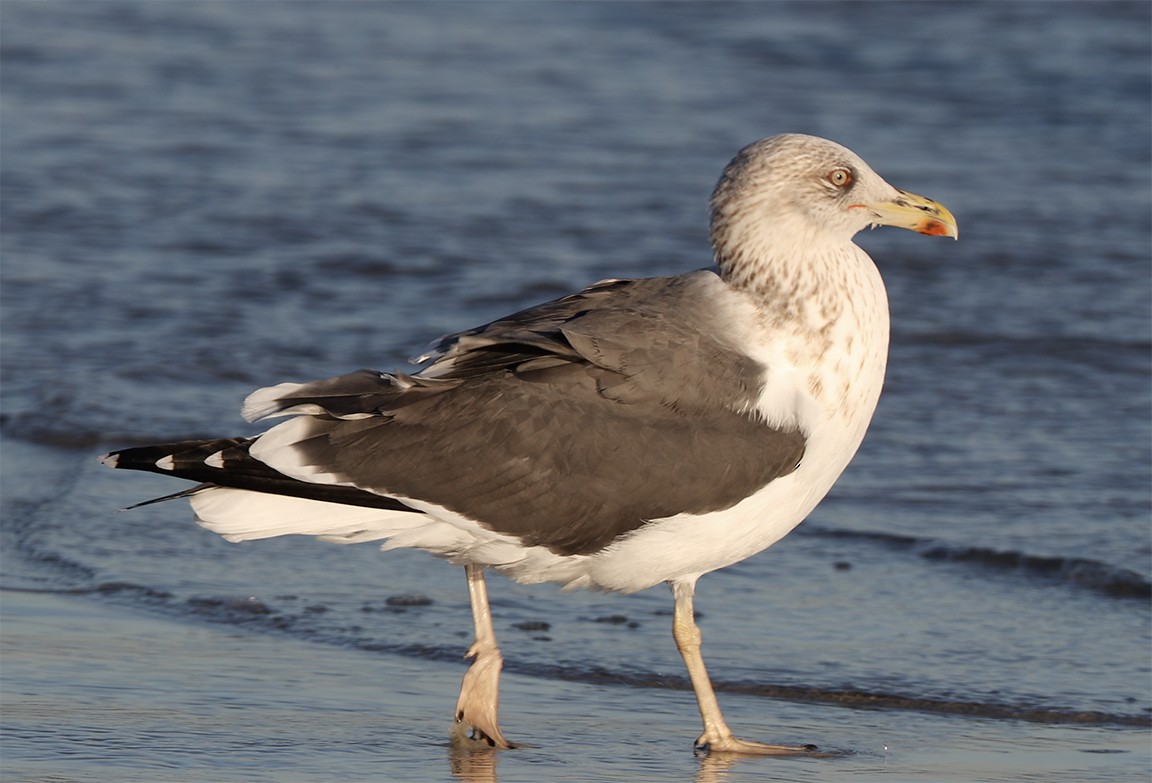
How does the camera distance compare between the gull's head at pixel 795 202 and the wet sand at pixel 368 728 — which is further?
the gull's head at pixel 795 202

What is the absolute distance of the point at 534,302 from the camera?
11164 mm

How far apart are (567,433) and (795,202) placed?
1042mm

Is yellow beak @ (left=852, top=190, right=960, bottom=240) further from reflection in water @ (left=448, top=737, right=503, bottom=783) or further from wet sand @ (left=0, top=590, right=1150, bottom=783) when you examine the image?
reflection in water @ (left=448, top=737, right=503, bottom=783)

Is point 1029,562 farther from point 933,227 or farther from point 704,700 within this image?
point 704,700

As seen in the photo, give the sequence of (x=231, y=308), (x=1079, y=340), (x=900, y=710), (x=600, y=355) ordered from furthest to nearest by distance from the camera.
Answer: (x=231, y=308), (x=1079, y=340), (x=900, y=710), (x=600, y=355)

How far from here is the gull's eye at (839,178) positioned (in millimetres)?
5566

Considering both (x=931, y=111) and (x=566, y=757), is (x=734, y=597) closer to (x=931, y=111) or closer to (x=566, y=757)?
(x=566, y=757)

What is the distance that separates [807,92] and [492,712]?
469 inches

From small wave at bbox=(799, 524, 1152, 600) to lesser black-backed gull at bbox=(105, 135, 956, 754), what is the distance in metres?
2.09

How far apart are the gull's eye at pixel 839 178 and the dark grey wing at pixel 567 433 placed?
73 centimetres

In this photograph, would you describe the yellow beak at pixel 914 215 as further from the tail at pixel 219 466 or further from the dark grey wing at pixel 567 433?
the tail at pixel 219 466

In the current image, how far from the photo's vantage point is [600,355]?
510 cm

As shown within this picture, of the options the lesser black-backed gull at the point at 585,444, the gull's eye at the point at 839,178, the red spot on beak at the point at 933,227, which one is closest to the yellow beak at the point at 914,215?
the red spot on beak at the point at 933,227

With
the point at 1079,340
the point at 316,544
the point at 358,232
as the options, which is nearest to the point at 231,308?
the point at 358,232
